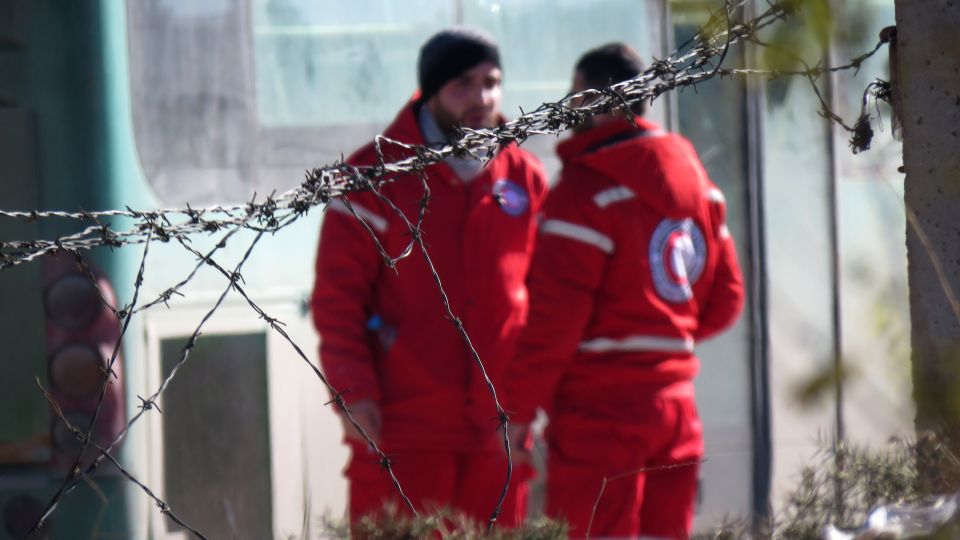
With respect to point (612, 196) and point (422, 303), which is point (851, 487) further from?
point (422, 303)

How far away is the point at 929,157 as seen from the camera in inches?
90.7

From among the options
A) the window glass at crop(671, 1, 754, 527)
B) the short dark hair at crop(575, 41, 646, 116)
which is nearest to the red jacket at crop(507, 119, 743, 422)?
the short dark hair at crop(575, 41, 646, 116)

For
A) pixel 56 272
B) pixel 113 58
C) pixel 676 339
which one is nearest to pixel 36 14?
pixel 113 58

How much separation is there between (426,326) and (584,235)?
1.61ft

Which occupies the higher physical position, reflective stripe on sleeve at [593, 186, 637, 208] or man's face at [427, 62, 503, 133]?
man's face at [427, 62, 503, 133]

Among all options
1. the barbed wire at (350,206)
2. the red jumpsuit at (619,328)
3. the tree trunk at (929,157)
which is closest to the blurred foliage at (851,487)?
the tree trunk at (929,157)

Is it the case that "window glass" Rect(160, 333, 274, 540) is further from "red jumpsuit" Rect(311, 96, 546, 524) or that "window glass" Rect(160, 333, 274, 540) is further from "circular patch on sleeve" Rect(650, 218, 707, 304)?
"circular patch on sleeve" Rect(650, 218, 707, 304)

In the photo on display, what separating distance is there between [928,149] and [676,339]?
4.75 feet

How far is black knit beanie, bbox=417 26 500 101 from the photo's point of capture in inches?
150

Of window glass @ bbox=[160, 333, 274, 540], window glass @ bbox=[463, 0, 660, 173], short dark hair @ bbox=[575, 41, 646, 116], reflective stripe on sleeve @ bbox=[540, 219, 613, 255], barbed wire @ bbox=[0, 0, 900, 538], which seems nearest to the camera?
barbed wire @ bbox=[0, 0, 900, 538]

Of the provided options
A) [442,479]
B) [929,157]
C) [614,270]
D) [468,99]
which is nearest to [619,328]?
[614,270]

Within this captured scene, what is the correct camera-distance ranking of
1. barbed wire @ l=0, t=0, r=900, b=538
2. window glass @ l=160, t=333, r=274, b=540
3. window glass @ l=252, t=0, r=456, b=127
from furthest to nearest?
window glass @ l=252, t=0, r=456, b=127 → window glass @ l=160, t=333, r=274, b=540 → barbed wire @ l=0, t=0, r=900, b=538

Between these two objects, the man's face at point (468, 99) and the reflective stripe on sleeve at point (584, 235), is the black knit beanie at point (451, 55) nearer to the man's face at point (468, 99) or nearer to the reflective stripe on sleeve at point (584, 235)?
the man's face at point (468, 99)

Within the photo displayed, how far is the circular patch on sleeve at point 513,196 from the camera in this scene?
384 cm
